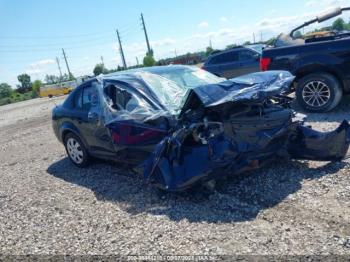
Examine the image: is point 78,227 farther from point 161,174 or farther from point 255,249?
point 255,249

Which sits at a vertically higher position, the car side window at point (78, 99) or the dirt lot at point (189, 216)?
the car side window at point (78, 99)

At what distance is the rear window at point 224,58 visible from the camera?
1395cm

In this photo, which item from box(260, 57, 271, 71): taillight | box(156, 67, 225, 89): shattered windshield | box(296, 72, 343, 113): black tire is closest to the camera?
box(156, 67, 225, 89): shattered windshield

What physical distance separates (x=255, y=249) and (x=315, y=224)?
72 centimetres

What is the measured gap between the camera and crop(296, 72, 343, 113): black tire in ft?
24.5

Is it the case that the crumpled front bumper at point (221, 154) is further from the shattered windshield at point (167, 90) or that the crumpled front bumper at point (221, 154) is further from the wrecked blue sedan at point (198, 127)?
the shattered windshield at point (167, 90)

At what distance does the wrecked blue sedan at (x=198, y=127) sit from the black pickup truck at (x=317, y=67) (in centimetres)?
290

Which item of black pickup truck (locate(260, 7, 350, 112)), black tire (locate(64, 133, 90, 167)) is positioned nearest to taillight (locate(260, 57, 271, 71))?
black pickup truck (locate(260, 7, 350, 112))

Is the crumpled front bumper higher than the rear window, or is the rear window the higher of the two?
the rear window

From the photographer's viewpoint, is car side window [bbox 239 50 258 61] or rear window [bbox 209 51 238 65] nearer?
car side window [bbox 239 50 258 61]

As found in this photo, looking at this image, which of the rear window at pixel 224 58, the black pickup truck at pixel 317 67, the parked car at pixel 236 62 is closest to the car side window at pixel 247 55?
the parked car at pixel 236 62

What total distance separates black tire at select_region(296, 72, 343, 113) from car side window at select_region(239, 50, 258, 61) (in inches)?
235

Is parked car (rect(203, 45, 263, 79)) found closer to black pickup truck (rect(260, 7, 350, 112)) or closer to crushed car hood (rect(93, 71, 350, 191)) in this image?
black pickup truck (rect(260, 7, 350, 112))

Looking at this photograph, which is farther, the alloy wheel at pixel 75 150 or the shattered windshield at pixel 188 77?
the alloy wheel at pixel 75 150
